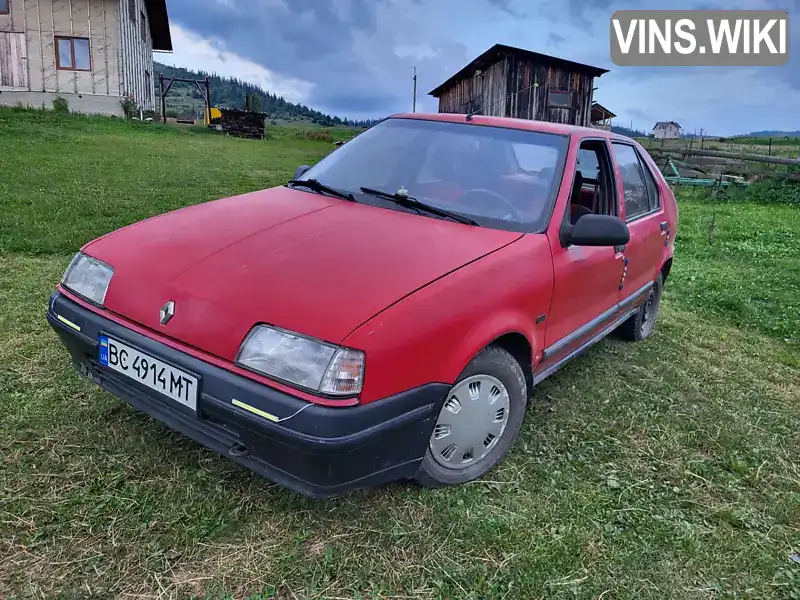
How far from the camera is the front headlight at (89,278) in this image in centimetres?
243

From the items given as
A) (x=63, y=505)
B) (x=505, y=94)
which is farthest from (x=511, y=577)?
(x=505, y=94)

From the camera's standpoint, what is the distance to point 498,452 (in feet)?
8.86

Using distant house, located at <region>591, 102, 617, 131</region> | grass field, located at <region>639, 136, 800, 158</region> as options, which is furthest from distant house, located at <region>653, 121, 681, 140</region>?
distant house, located at <region>591, 102, 617, 131</region>

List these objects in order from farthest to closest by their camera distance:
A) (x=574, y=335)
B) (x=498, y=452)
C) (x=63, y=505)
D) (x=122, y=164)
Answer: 1. (x=122, y=164)
2. (x=574, y=335)
3. (x=498, y=452)
4. (x=63, y=505)

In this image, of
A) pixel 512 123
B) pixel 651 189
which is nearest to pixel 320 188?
pixel 512 123

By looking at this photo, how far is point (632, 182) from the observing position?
3.95m

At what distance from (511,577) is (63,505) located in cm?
171

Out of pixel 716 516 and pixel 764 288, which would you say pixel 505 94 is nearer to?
pixel 764 288

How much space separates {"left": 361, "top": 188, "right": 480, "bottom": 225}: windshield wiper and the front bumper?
93cm

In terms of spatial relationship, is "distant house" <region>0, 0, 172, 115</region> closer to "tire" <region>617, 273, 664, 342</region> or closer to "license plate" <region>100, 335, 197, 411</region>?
"tire" <region>617, 273, 664, 342</region>

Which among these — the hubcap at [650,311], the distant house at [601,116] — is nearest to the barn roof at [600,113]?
the distant house at [601,116]

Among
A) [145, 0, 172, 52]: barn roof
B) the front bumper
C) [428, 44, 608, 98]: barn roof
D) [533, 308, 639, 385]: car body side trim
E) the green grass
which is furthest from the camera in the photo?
[145, 0, 172, 52]: barn roof

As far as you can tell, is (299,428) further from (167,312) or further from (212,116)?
(212,116)

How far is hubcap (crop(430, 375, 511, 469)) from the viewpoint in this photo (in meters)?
2.38
